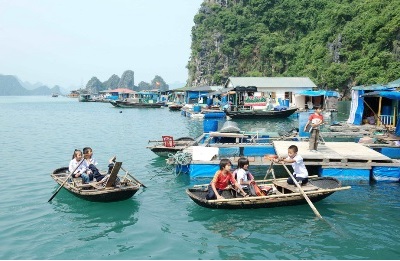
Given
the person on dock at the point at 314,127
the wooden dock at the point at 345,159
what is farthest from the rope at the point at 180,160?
the person on dock at the point at 314,127

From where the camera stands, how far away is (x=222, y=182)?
447 inches

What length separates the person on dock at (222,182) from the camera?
36.5 ft

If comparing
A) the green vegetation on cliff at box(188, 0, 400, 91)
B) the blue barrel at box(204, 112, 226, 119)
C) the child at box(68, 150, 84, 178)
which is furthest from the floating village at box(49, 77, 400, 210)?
the green vegetation on cliff at box(188, 0, 400, 91)

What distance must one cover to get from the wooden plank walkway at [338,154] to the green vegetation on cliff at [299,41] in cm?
4508

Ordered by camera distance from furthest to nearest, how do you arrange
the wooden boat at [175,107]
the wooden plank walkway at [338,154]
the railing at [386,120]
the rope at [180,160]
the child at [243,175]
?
1. the wooden boat at [175,107]
2. the railing at [386,120]
3. the rope at [180,160]
4. the wooden plank walkway at [338,154]
5. the child at [243,175]

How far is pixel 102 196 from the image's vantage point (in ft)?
39.0

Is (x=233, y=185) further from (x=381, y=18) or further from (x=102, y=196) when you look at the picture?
(x=381, y=18)

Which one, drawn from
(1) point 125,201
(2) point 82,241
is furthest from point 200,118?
(2) point 82,241

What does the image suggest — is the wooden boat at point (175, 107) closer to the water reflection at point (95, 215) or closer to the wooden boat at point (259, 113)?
the wooden boat at point (259, 113)

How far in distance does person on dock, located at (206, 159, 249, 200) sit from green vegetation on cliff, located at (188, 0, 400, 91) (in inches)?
2049

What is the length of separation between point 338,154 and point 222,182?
608cm

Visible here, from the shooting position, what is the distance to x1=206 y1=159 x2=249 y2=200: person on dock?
11113mm

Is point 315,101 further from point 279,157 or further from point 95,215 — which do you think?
point 95,215

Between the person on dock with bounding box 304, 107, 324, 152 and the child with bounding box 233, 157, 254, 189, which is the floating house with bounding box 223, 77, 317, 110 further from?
the child with bounding box 233, 157, 254, 189
